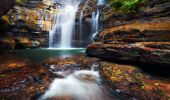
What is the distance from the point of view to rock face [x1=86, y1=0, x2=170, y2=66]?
238 inches

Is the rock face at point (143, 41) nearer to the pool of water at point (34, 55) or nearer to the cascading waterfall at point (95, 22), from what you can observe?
the pool of water at point (34, 55)

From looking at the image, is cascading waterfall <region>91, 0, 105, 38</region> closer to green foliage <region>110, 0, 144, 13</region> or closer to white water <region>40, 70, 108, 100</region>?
green foliage <region>110, 0, 144, 13</region>

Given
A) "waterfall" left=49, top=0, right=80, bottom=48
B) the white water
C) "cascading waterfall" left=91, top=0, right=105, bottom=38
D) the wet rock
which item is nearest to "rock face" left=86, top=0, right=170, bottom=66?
the wet rock

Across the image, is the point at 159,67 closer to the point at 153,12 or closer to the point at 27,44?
the point at 153,12

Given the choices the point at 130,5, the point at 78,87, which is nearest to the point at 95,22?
the point at 130,5

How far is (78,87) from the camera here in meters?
5.55

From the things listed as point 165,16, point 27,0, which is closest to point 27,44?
point 27,0

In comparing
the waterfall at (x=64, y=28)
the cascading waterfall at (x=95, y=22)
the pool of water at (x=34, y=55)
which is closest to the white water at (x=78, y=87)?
the pool of water at (x=34, y=55)

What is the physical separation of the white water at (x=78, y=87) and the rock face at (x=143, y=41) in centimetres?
163

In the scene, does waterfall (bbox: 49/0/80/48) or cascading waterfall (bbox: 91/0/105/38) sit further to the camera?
waterfall (bbox: 49/0/80/48)

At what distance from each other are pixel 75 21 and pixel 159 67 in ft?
49.8

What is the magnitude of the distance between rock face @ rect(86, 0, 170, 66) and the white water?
1.63m

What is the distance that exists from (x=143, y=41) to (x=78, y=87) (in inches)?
137

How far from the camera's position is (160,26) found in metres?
6.94
